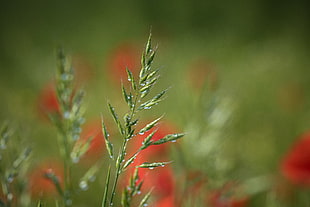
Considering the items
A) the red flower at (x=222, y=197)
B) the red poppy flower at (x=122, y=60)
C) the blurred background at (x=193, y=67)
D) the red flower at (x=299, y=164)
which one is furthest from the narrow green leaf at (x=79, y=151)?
the red poppy flower at (x=122, y=60)

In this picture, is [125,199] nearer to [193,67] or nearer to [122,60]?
[122,60]

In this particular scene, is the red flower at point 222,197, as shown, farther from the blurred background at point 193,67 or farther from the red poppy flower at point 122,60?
the red poppy flower at point 122,60

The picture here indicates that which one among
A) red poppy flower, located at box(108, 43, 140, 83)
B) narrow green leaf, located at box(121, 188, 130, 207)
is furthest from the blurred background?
narrow green leaf, located at box(121, 188, 130, 207)

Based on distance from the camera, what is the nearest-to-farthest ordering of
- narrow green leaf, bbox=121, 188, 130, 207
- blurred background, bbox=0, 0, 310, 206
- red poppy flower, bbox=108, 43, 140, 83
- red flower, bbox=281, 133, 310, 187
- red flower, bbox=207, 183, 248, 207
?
1. narrow green leaf, bbox=121, 188, 130, 207
2. red flower, bbox=207, 183, 248, 207
3. blurred background, bbox=0, 0, 310, 206
4. red flower, bbox=281, 133, 310, 187
5. red poppy flower, bbox=108, 43, 140, 83

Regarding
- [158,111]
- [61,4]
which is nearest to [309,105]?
[158,111]

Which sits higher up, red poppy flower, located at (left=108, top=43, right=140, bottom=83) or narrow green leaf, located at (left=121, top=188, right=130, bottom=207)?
red poppy flower, located at (left=108, top=43, right=140, bottom=83)

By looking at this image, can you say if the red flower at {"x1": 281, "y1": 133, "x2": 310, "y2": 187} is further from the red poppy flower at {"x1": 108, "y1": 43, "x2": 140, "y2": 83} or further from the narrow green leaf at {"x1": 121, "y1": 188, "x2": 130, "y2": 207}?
the red poppy flower at {"x1": 108, "y1": 43, "x2": 140, "y2": 83}

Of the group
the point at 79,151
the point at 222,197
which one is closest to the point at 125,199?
the point at 79,151
